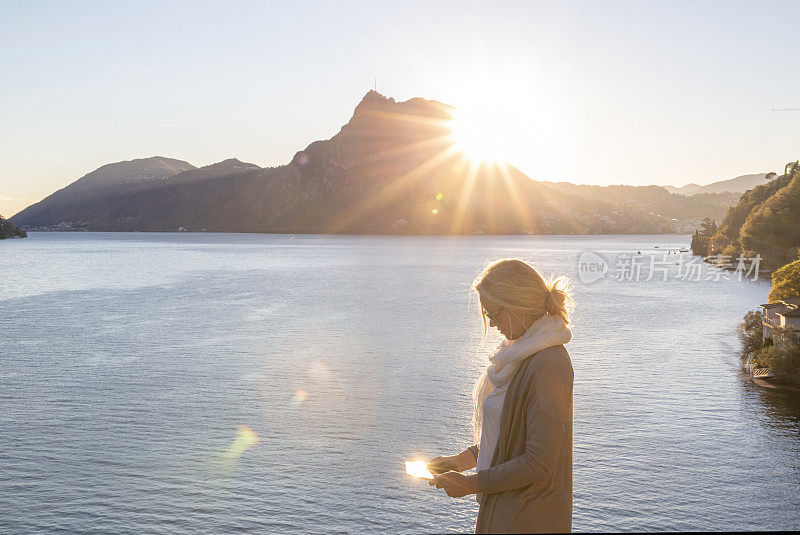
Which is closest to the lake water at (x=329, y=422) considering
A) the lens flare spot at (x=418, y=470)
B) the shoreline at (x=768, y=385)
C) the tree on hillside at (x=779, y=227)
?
the shoreline at (x=768, y=385)

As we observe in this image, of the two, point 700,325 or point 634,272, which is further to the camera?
point 634,272

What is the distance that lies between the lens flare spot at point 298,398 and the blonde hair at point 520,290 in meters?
38.0

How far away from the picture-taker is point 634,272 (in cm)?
14625

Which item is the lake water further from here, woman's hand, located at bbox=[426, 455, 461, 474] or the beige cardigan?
the beige cardigan

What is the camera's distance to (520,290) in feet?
13.8

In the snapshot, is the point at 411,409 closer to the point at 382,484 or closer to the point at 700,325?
the point at 382,484

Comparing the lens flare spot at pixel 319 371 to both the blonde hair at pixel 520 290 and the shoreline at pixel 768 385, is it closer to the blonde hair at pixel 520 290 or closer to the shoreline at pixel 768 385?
the shoreline at pixel 768 385

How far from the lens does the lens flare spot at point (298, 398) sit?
4138cm

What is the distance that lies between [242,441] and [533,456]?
3267 cm

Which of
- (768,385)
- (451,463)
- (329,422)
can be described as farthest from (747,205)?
(451,463)

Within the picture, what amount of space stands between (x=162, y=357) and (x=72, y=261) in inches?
5086

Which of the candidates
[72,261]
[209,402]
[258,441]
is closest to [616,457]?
[258,441]

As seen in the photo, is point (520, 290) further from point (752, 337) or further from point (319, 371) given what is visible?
point (752, 337)

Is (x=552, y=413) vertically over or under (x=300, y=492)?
over
